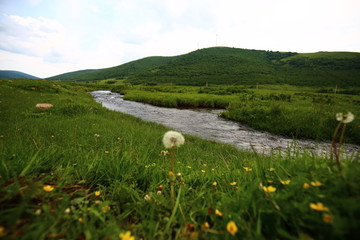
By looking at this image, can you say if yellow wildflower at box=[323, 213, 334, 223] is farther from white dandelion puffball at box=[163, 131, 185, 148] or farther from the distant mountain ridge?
the distant mountain ridge

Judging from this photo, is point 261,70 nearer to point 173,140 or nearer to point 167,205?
point 173,140

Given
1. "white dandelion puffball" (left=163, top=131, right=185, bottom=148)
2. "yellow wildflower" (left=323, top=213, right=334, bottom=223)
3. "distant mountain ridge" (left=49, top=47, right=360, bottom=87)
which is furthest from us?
"distant mountain ridge" (left=49, top=47, right=360, bottom=87)

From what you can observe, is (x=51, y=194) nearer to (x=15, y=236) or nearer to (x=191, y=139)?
(x=15, y=236)

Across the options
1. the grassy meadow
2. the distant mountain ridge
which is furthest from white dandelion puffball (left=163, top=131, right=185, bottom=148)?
the distant mountain ridge

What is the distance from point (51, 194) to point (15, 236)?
0.60m

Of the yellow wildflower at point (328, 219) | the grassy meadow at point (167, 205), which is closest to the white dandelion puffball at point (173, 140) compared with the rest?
the grassy meadow at point (167, 205)

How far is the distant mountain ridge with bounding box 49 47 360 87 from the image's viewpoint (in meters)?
76.4

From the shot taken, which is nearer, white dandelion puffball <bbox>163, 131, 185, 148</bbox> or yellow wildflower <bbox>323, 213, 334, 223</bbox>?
yellow wildflower <bbox>323, 213, 334, 223</bbox>

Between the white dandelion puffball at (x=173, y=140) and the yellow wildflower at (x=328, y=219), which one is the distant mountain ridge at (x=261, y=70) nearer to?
the white dandelion puffball at (x=173, y=140)

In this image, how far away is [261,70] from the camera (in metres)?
99.4

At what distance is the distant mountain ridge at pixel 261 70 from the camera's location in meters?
76.4

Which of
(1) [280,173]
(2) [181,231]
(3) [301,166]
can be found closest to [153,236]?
(2) [181,231]

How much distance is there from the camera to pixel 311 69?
9631cm

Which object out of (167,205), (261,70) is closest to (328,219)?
(167,205)
